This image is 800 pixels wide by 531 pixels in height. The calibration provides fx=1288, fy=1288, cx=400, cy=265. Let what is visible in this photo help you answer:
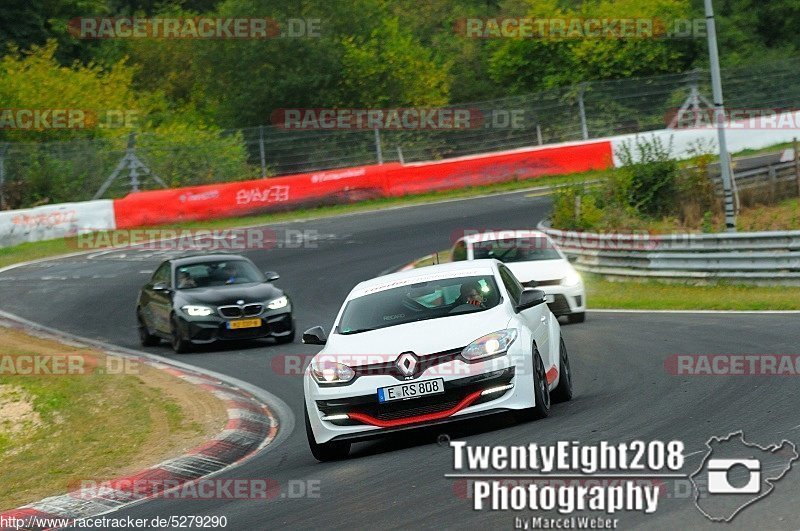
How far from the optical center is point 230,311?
63.4 ft

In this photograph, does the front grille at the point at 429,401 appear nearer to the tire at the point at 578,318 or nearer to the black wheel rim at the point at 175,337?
the tire at the point at 578,318

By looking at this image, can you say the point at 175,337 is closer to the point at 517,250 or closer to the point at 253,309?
the point at 253,309

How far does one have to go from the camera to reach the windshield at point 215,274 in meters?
20.2

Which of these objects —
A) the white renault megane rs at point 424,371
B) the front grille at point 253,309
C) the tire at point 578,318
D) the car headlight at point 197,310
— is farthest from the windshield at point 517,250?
the white renault megane rs at point 424,371

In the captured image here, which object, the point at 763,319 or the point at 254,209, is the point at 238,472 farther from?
the point at 254,209

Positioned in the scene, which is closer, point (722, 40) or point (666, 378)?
point (666, 378)

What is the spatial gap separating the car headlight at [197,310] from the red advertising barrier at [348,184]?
16.2 m

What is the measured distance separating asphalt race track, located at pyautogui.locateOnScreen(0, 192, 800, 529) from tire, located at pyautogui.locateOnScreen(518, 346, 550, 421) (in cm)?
11

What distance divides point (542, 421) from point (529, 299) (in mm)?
1201

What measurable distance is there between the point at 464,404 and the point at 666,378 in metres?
3.41

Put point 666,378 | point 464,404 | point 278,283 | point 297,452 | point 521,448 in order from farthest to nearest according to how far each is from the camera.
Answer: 1. point 278,283
2. point 666,378
3. point 297,452
4. point 464,404
5. point 521,448

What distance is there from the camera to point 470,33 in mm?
59375

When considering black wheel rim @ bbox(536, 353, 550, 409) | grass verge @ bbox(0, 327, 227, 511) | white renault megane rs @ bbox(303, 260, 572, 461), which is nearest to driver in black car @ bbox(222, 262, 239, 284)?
grass verge @ bbox(0, 327, 227, 511)

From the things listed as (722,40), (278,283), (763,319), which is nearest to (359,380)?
(763,319)
